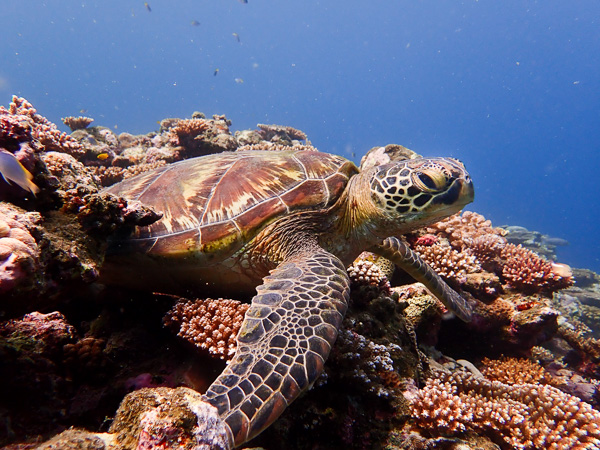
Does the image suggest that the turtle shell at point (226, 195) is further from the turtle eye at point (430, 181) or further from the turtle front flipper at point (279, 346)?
the turtle eye at point (430, 181)

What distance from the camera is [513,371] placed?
10.6ft

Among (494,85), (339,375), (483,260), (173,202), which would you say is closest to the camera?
(339,375)

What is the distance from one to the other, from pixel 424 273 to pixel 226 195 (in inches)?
84.7

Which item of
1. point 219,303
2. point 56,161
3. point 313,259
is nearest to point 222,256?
point 219,303

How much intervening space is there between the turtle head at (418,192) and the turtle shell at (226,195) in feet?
1.56

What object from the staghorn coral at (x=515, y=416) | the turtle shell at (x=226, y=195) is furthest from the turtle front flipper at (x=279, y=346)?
the staghorn coral at (x=515, y=416)

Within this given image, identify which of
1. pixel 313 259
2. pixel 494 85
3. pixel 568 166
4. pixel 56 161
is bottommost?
pixel 56 161

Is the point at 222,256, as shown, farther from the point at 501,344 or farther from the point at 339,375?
the point at 501,344

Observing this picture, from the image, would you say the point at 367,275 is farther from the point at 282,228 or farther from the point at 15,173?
the point at 15,173

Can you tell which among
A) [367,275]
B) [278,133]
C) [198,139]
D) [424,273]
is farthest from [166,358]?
[278,133]

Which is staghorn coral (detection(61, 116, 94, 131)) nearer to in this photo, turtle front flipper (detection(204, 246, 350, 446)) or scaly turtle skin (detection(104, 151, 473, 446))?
scaly turtle skin (detection(104, 151, 473, 446))

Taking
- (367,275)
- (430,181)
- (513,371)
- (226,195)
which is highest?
(430,181)

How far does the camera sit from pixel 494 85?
112938 mm

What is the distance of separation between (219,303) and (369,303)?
1.37 metres
